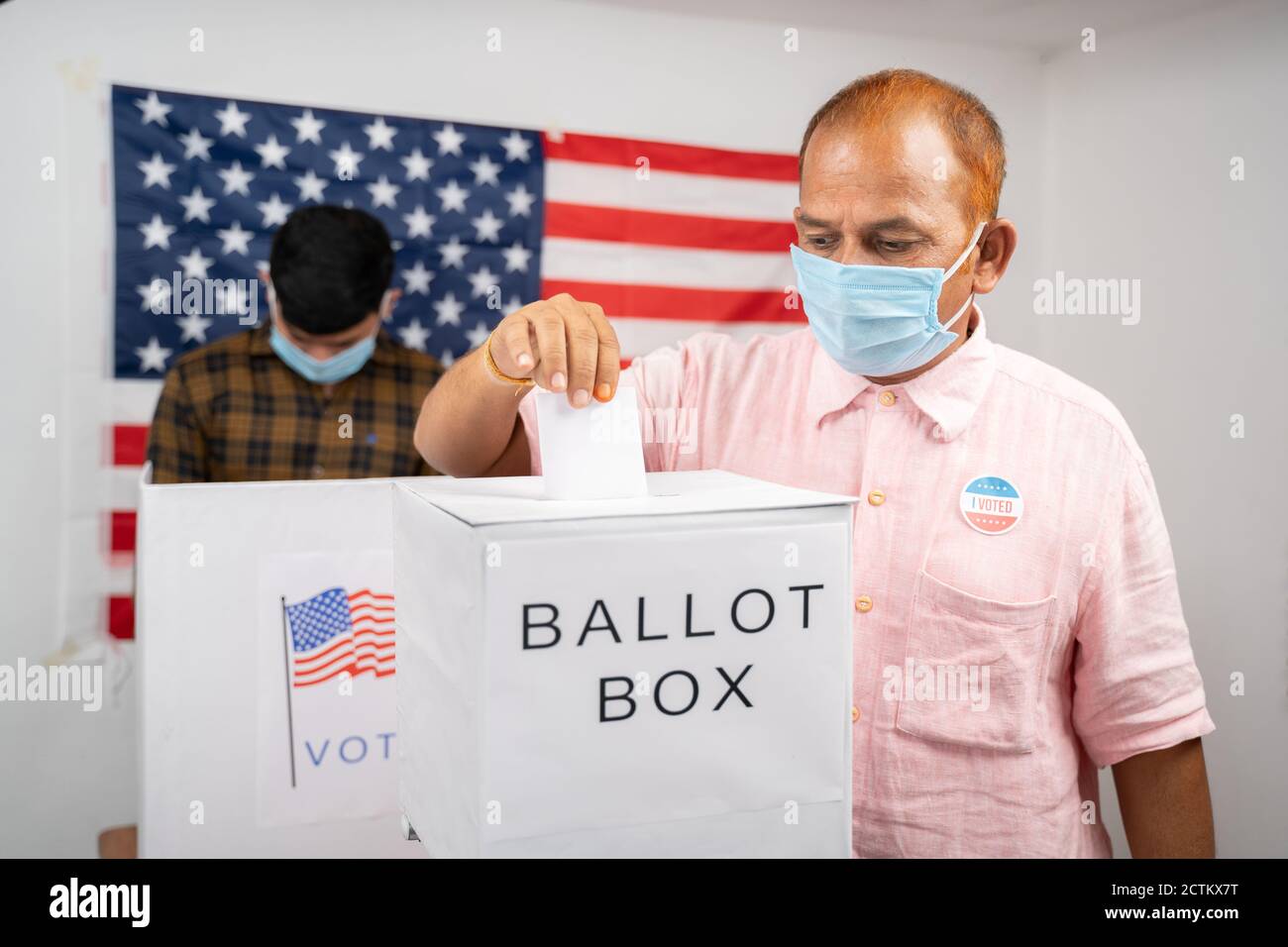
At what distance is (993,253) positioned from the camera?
1.26m

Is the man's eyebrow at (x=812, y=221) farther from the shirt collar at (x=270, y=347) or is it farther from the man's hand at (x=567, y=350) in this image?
the shirt collar at (x=270, y=347)

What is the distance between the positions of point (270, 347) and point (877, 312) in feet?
5.94

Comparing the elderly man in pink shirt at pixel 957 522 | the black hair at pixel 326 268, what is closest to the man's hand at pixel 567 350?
the elderly man in pink shirt at pixel 957 522

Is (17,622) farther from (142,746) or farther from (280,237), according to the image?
(142,746)

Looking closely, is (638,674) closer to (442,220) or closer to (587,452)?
(587,452)

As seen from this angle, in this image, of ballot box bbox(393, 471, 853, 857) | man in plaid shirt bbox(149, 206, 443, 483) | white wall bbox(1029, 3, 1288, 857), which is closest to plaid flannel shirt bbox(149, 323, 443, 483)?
man in plaid shirt bbox(149, 206, 443, 483)

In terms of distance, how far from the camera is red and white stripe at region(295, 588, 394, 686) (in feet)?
4.60

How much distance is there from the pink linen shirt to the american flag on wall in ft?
6.10

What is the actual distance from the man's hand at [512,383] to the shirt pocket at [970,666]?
17.7 inches

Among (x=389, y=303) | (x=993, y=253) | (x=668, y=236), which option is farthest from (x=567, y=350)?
(x=668, y=236)

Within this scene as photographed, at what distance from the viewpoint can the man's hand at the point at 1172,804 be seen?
1.19 m

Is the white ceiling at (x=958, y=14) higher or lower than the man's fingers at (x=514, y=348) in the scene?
higher
